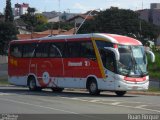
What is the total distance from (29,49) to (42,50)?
156 centimetres

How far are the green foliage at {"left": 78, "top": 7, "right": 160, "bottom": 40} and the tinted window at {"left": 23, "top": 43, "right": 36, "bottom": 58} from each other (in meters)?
67.5

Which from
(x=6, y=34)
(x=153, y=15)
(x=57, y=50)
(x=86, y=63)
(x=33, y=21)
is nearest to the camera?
(x=86, y=63)

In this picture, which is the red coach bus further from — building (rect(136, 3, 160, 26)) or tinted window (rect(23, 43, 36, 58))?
building (rect(136, 3, 160, 26))

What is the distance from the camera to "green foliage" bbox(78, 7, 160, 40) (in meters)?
104

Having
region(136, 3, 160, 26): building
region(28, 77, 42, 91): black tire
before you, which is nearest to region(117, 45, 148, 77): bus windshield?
region(28, 77, 42, 91): black tire

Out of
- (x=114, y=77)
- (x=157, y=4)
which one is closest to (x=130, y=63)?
(x=114, y=77)

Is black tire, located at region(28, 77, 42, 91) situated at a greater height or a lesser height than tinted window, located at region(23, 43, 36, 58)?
lesser

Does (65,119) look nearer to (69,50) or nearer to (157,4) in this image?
(69,50)

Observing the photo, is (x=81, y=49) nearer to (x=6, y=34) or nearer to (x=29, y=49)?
(x=29, y=49)

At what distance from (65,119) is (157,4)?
167m

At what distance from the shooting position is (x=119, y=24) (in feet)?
344

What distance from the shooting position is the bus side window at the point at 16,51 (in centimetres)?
3569

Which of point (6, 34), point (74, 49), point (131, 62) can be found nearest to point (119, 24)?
point (6, 34)

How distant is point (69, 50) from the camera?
30.8m
